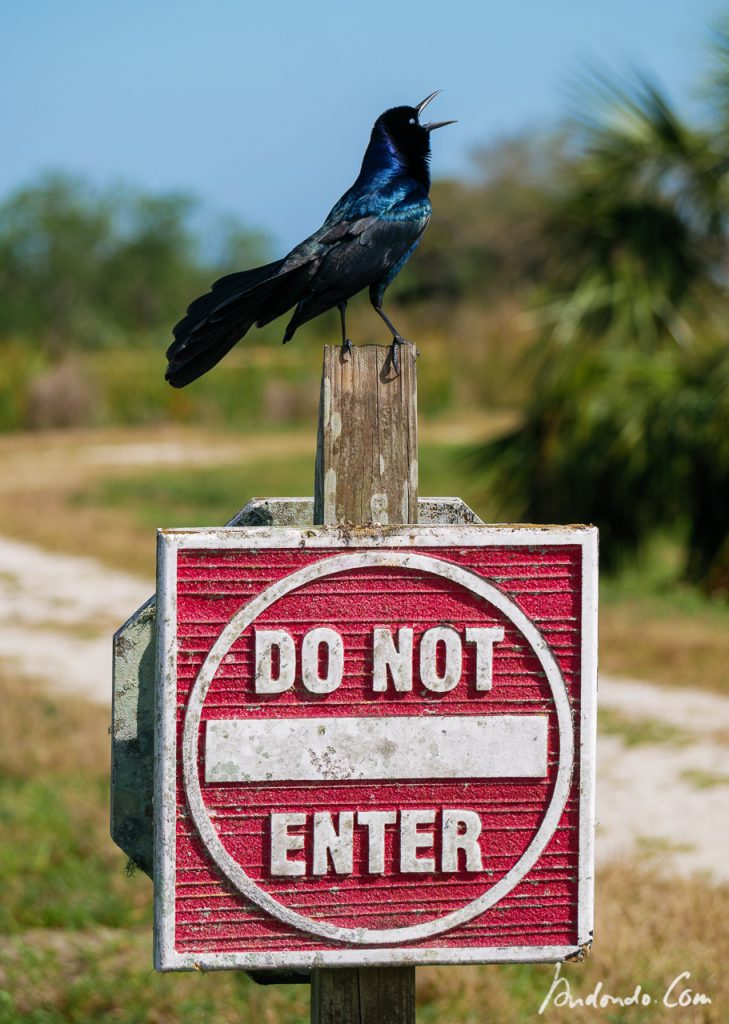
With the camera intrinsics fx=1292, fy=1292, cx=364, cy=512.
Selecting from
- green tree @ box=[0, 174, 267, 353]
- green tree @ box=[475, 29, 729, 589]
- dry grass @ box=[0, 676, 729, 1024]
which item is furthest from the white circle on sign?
green tree @ box=[0, 174, 267, 353]

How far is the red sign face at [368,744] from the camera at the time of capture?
61.0 inches

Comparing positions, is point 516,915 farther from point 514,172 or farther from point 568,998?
point 514,172

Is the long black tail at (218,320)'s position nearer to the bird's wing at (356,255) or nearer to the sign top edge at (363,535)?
the bird's wing at (356,255)

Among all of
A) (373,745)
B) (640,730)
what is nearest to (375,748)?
(373,745)

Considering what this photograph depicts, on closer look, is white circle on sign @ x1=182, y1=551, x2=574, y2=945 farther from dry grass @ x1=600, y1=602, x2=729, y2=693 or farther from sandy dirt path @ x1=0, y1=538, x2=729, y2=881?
dry grass @ x1=600, y1=602, x2=729, y2=693

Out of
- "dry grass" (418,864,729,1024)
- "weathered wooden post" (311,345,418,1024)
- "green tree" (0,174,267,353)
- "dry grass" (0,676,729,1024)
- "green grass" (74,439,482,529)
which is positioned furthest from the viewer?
"green tree" (0,174,267,353)

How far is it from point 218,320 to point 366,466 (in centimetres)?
27

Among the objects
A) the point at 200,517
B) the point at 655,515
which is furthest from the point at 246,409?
the point at 655,515

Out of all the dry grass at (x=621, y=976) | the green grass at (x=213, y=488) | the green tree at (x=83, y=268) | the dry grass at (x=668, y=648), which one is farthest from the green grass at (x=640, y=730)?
the green tree at (x=83, y=268)

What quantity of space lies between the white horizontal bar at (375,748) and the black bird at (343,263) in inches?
18.5

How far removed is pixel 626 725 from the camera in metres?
6.02

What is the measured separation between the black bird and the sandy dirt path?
2.87 metres

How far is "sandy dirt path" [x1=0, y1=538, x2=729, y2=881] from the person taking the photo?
15.1ft

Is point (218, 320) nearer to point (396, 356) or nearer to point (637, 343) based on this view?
point (396, 356)
